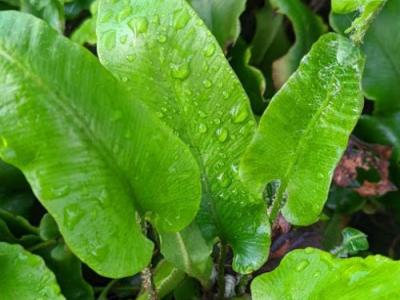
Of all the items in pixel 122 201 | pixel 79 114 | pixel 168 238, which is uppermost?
pixel 79 114

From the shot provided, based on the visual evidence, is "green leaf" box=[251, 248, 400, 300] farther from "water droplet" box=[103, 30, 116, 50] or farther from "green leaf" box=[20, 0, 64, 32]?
"green leaf" box=[20, 0, 64, 32]

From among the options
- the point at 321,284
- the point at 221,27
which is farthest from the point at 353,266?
the point at 221,27

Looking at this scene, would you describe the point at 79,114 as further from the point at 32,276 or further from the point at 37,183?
the point at 32,276

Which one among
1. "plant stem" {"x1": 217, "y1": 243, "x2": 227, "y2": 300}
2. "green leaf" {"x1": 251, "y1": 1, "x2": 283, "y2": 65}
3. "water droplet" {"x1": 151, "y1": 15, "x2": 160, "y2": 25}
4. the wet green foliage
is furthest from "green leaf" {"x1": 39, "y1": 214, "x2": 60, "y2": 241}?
"green leaf" {"x1": 251, "y1": 1, "x2": 283, "y2": 65}

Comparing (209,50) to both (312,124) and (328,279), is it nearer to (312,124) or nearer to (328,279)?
(312,124)

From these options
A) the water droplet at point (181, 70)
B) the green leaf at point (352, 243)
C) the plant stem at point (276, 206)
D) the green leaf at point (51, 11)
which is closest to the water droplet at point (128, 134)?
the water droplet at point (181, 70)

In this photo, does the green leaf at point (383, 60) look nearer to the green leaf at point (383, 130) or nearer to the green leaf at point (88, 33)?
the green leaf at point (383, 130)

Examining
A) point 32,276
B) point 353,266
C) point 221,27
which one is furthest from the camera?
point 221,27

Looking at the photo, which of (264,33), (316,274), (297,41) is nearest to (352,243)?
(316,274)
